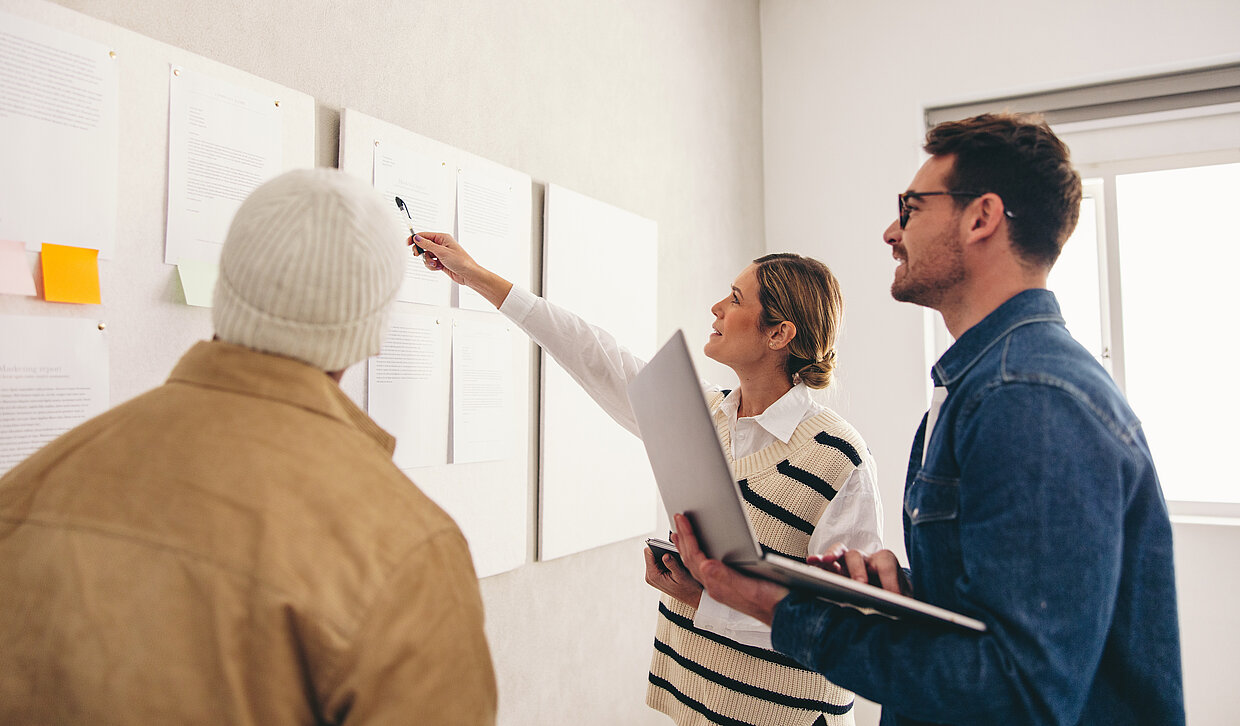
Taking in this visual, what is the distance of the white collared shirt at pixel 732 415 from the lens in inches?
53.8

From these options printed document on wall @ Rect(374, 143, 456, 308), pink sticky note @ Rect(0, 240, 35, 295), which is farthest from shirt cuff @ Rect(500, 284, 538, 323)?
pink sticky note @ Rect(0, 240, 35, 295)

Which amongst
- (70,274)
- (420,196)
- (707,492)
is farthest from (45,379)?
(707,492)

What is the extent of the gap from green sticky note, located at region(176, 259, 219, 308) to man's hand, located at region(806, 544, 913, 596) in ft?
3.40

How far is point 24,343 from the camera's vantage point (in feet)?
3.21

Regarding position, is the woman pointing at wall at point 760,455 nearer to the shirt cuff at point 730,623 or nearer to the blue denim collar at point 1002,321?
the shirt cuff at point 730,623

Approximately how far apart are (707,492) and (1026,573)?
367 millimetres

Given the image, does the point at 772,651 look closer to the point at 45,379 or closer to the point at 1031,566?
the point at 1031,566

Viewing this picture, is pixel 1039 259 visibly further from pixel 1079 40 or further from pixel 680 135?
pixel 1079 40

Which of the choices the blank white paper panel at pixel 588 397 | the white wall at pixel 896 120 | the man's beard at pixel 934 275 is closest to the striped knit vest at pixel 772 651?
the man's beard at pixel 934 275

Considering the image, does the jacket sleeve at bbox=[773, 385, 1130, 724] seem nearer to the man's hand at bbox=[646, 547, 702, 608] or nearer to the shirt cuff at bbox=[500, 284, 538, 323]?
the man's hand at bbox=[646, 547, 702, 608]

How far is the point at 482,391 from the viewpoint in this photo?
1714 millimetres

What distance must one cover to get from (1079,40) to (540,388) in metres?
2.43

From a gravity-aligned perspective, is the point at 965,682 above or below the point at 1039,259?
below

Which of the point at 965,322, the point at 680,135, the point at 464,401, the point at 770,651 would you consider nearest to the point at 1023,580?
the point at 965,322
